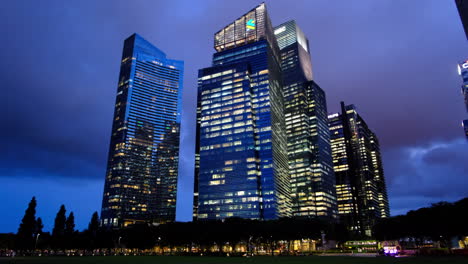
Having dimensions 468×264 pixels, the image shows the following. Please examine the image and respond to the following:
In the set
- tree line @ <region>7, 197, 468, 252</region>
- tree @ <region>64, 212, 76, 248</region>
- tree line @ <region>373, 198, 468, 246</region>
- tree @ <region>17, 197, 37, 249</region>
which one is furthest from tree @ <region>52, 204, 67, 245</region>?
tree line @ <region>373, 198, 468, 246</region>

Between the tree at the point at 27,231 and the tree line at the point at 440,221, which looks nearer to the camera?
the tree line at the point at 440,221

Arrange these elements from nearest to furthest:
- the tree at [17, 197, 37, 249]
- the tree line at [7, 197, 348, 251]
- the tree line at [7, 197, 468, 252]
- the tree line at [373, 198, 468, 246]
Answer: the tree line at [373, 198, 468, 246]
the tree line at [7, 197, 468, 252]
the tree at [17, 197, 37, 249]
the tree line at [7, 197, 348, 251]

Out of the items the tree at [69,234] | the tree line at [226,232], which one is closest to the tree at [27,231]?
the tree line at [226,232]

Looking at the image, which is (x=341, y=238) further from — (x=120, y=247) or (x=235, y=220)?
(x=120, y=247)

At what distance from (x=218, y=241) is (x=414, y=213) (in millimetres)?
78448

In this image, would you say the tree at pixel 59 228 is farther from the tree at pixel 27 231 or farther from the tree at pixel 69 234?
the tree at pixel 27 231

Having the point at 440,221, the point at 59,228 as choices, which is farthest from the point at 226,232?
the point at 59,228

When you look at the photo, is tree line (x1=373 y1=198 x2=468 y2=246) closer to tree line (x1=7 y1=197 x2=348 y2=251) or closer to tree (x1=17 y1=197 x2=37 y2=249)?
tree line (x1=7 y1=197 x2=348 y2=251)

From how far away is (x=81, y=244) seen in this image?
511 ft

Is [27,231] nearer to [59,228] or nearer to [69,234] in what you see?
[59,228]

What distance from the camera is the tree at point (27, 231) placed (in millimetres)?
123500

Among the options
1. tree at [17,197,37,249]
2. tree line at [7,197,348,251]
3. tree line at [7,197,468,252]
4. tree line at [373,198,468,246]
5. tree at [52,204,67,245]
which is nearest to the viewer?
tree line at [373,198,468,246]

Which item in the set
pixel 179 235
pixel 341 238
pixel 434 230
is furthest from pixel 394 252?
pixel 341 238

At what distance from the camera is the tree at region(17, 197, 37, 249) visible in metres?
124
